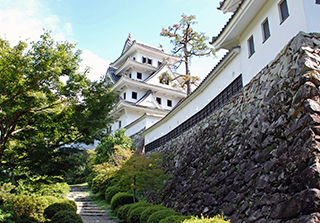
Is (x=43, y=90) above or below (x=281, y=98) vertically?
above

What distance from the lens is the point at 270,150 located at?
6.73m

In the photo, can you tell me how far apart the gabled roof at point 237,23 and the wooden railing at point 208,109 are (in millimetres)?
1589

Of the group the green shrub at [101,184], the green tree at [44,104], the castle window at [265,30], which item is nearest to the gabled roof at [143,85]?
the green shrub at [101,184]

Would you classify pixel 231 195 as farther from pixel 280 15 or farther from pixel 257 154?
pixel 280 15

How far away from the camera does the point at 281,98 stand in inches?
265

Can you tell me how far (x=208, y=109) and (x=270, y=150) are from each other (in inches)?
231

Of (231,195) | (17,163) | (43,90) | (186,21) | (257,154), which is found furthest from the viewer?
(186,21)

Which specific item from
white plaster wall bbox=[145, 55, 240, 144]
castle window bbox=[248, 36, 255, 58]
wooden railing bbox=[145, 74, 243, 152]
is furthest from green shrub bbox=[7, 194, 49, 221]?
castle window bbox=[248, 36, 255, 58]

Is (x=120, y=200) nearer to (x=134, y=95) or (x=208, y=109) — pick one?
(x=208, y=109)

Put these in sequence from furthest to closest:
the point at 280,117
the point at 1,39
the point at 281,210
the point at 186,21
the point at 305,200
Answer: the point at 186,21
the point at 1,39
the point at 280,117
the point at 281,210
the point at 305,200

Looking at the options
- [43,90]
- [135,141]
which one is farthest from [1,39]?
[135,141]

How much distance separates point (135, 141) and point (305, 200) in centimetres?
1916

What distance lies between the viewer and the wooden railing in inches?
401

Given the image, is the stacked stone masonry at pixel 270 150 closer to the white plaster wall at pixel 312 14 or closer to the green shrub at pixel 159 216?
the white plaster wall at pixel 312 14
